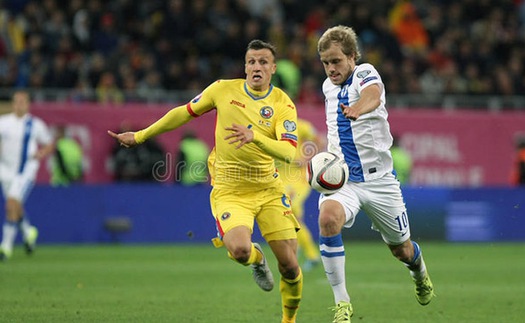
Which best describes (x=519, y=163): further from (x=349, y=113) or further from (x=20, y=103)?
(x=349, y=113)

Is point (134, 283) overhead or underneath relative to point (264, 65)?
underneath

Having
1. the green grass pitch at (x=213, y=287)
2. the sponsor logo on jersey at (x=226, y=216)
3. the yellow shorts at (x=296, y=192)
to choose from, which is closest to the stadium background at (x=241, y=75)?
the green grass pitch at (x=213, y=287)

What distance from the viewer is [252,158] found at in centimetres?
870

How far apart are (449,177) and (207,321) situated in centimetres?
1311

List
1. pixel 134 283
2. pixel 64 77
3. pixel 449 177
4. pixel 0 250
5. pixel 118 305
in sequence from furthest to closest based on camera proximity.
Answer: pixel 449 177 < pixel 64 77 < pixel 0 250 < pixel 134 283 < pixel 118 305

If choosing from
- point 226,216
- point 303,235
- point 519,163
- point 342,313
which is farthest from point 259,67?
point 519,163

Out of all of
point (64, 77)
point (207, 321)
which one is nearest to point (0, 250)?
point (64, 77)

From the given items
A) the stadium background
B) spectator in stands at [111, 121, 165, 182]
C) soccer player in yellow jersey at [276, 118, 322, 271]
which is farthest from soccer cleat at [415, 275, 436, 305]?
spectator in stands at [111, 121, 165, 182]

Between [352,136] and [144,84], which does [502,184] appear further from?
[352,136]

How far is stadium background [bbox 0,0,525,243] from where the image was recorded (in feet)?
59.9

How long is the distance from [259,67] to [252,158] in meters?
0.79

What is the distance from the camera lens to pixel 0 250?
49.5ft

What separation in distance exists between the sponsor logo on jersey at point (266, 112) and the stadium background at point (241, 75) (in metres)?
9.58

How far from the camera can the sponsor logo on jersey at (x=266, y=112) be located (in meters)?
8.68
